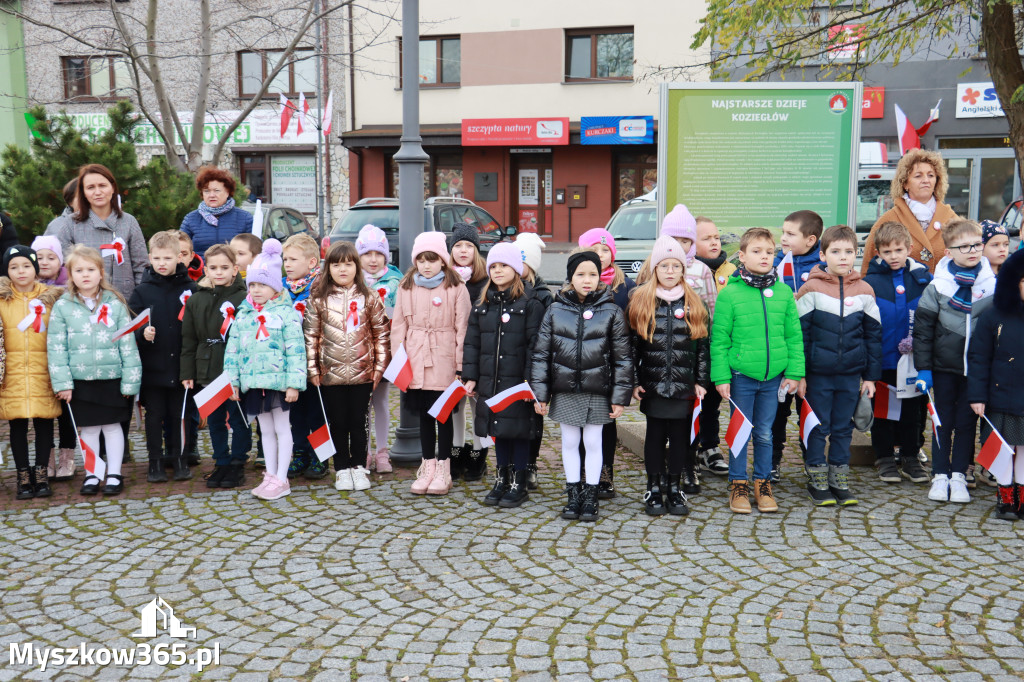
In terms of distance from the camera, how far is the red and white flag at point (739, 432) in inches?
214

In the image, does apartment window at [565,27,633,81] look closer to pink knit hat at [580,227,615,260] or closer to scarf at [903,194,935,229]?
scarf at [903,194,935,229]

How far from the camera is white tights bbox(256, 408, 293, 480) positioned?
5.83 m

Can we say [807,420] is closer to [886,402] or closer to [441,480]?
[886,402]

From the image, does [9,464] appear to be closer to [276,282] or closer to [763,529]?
[276,282]

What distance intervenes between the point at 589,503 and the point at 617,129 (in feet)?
73.3

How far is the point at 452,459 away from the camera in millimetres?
6305

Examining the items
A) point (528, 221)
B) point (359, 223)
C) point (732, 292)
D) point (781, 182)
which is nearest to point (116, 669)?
point (732, 292)

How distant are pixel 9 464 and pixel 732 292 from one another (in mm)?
5315

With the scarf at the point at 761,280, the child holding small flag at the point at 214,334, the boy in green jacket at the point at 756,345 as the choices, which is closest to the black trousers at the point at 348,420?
the child holding small flag at the point at 214,334

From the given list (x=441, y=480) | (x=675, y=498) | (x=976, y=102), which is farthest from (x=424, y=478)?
(x=976, y=102)

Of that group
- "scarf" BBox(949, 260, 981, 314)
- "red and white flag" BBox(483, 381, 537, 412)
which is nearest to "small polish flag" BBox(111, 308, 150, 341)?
"red and white flag" BBox(483, 381, 537, 412)

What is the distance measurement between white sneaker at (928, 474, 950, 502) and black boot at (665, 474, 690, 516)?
1599 mm

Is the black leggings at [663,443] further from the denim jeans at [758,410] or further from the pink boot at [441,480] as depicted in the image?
the pink boot at [441,480]

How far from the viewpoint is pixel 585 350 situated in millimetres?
5285
